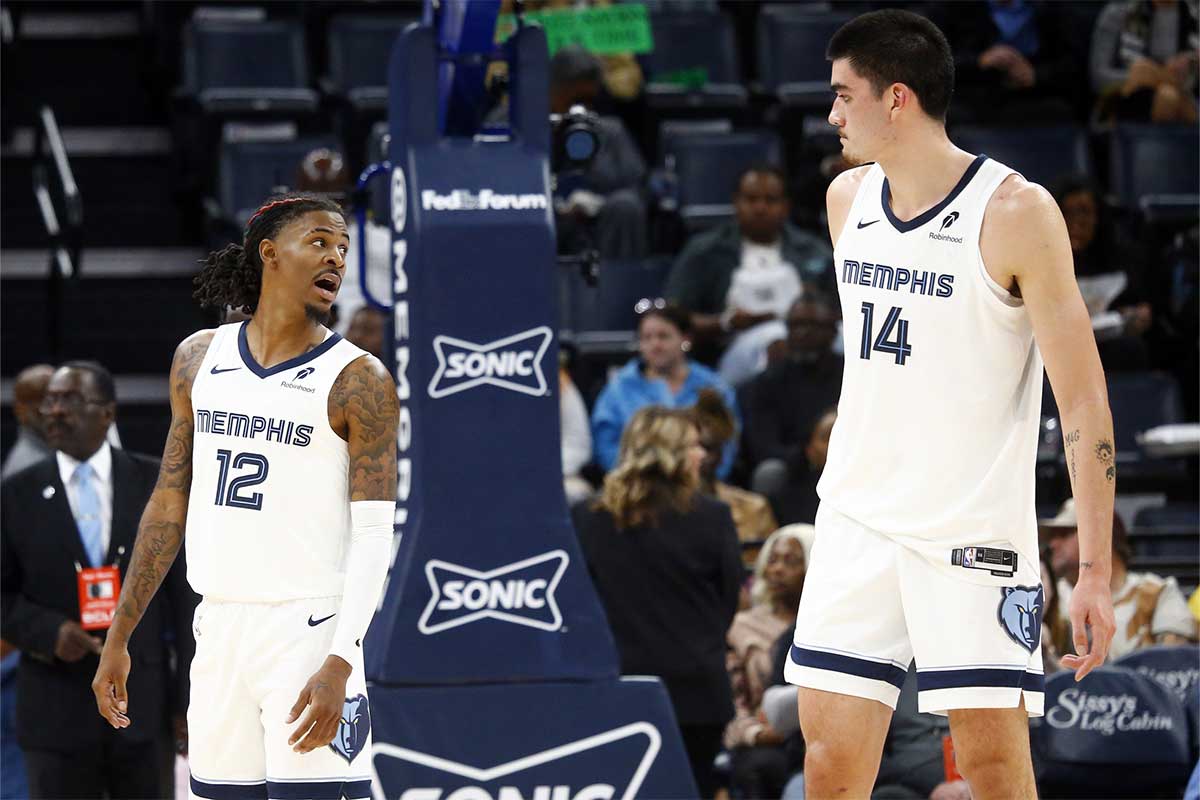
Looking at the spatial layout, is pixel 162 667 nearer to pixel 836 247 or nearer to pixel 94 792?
pixel 94 792

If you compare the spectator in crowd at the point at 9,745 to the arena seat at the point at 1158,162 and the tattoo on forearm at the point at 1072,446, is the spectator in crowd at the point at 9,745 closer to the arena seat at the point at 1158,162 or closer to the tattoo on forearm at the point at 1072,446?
the tattoo on forearm at the point at 1072,446

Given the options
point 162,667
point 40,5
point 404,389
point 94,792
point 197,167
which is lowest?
point 94,792

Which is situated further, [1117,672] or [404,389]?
[1117,672]

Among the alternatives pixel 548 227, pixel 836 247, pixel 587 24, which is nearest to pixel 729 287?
pixel 587 24

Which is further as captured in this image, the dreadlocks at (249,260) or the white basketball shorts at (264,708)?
the dreadlocks at (249,260)

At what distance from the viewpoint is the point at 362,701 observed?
12.5 ft

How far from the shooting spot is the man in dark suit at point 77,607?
228 inches

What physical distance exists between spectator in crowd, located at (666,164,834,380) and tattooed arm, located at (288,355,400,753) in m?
5.55

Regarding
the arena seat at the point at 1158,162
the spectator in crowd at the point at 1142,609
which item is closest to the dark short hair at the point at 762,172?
the arena seat at the point at 1158,162

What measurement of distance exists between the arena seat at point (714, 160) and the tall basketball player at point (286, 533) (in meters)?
6.70

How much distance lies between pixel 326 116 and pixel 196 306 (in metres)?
1.40

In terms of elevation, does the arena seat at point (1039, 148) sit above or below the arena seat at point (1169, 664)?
above

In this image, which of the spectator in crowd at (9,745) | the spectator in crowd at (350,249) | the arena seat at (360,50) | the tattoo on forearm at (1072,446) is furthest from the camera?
Answer: the arena seat at (360,50)

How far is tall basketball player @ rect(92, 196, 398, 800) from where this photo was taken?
3.73 meters
